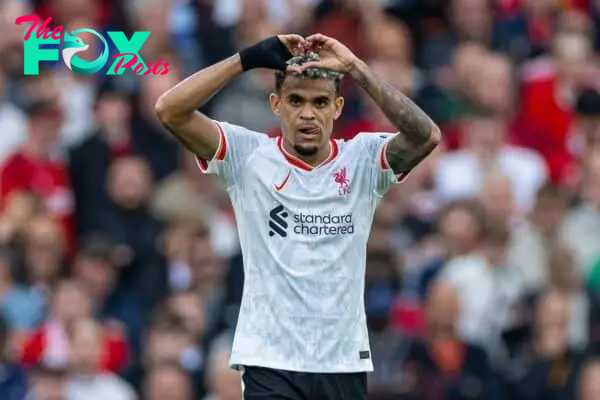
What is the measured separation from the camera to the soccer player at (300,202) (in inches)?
394

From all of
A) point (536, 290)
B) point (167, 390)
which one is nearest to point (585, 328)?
point (536, 290)

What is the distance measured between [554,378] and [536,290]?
3.26 ft

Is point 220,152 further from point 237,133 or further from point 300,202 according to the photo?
point 300,202

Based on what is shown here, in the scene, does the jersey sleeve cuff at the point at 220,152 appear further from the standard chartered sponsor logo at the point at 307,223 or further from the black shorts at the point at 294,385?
the black shorts at the point at 294,385

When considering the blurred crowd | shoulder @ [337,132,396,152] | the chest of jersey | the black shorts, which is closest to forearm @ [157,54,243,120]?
the chest of jersey

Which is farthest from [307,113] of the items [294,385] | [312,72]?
[294,385]

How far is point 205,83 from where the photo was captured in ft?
32.9

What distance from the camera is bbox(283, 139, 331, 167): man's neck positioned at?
10.2 m

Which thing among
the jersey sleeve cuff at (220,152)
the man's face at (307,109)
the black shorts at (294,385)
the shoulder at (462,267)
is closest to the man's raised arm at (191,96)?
the jersey sleeve cuff at (220,152)

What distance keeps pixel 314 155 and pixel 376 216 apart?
19.2 ft

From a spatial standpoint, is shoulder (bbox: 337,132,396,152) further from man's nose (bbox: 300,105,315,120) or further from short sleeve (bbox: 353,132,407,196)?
man's nose (bbox: 300,105,315,120)

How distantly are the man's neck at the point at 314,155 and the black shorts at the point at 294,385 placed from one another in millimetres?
1054

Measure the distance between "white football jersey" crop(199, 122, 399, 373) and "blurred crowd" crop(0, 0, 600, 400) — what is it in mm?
4050

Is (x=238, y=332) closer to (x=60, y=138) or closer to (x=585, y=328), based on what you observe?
(x=585, y=328)
